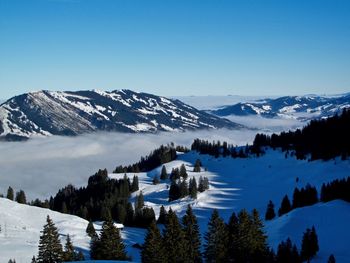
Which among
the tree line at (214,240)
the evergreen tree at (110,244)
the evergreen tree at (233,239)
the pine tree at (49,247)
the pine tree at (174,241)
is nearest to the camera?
the pine tree at (174,241)

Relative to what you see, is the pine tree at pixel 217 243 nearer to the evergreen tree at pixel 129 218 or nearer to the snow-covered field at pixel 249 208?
the snow-covered field at pixel 249 208

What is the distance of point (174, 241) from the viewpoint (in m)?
60.8

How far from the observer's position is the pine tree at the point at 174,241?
6044 centimetres

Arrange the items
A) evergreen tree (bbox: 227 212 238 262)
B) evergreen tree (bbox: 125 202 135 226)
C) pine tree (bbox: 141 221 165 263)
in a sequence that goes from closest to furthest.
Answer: pine tree (bbox: 141 221 165 263), evergreen tree (bbox: 227 212 238 262), evergreen tree (bbox: 125 202 135 226)

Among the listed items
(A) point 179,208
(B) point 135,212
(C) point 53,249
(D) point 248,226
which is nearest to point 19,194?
(B) point 135,212

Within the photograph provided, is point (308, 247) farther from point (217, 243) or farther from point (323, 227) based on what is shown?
point (217, 243)

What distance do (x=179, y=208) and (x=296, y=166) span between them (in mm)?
→ 61347

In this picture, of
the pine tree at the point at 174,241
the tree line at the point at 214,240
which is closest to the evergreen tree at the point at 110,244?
the tree line at the point at 214,240

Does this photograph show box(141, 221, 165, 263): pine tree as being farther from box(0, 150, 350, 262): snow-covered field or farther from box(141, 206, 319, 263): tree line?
box(0, 150, 350, 262): snow-covered field

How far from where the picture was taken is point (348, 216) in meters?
104

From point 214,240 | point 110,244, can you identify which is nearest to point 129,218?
point 110,244

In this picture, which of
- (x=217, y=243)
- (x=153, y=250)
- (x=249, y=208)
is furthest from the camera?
(x=249, y=208)

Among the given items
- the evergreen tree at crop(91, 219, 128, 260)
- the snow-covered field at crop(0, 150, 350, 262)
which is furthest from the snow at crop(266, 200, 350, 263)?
the evergreen tree at crop(91, 219, 128, 260)

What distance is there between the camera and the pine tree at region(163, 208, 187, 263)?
198 feet
